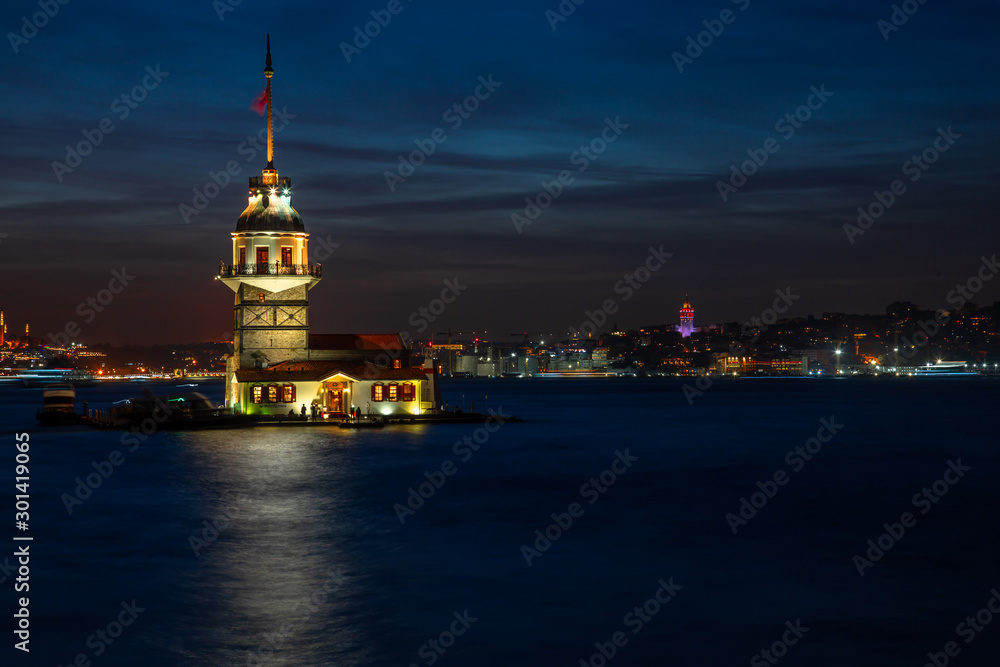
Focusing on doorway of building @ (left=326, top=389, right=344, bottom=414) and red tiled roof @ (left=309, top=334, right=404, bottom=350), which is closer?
doorway of building @ (left=326, top=389, right=344, bottom=414)

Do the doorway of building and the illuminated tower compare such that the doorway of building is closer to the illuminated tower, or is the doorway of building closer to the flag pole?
the illuminated tower

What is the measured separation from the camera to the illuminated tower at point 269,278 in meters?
61.3

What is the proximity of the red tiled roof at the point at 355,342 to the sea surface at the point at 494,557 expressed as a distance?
1124cm

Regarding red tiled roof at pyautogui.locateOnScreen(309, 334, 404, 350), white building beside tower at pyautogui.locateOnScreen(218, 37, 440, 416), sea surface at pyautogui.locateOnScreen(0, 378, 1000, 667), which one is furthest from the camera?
red tiled roof at pyautogui.locateOnScreen(309, 334, 404, 350)

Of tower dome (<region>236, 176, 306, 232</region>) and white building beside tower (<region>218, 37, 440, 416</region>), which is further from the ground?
tower dome (<region>236, 176, 306, 232</region>)

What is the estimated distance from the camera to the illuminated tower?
61281 millimetres

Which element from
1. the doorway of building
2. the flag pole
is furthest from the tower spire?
the doorway of building

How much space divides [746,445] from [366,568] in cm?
3994

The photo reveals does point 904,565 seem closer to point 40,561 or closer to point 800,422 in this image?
point 40,561

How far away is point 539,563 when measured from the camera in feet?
81.3

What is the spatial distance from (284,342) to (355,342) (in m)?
4.38

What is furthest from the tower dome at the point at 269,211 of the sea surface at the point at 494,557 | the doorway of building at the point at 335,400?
the sea surface at the point at 494,557

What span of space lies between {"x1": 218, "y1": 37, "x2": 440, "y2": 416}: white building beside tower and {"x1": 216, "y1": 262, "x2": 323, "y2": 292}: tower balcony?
0.19ft

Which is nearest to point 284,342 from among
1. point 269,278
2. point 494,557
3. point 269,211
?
point 269,278
